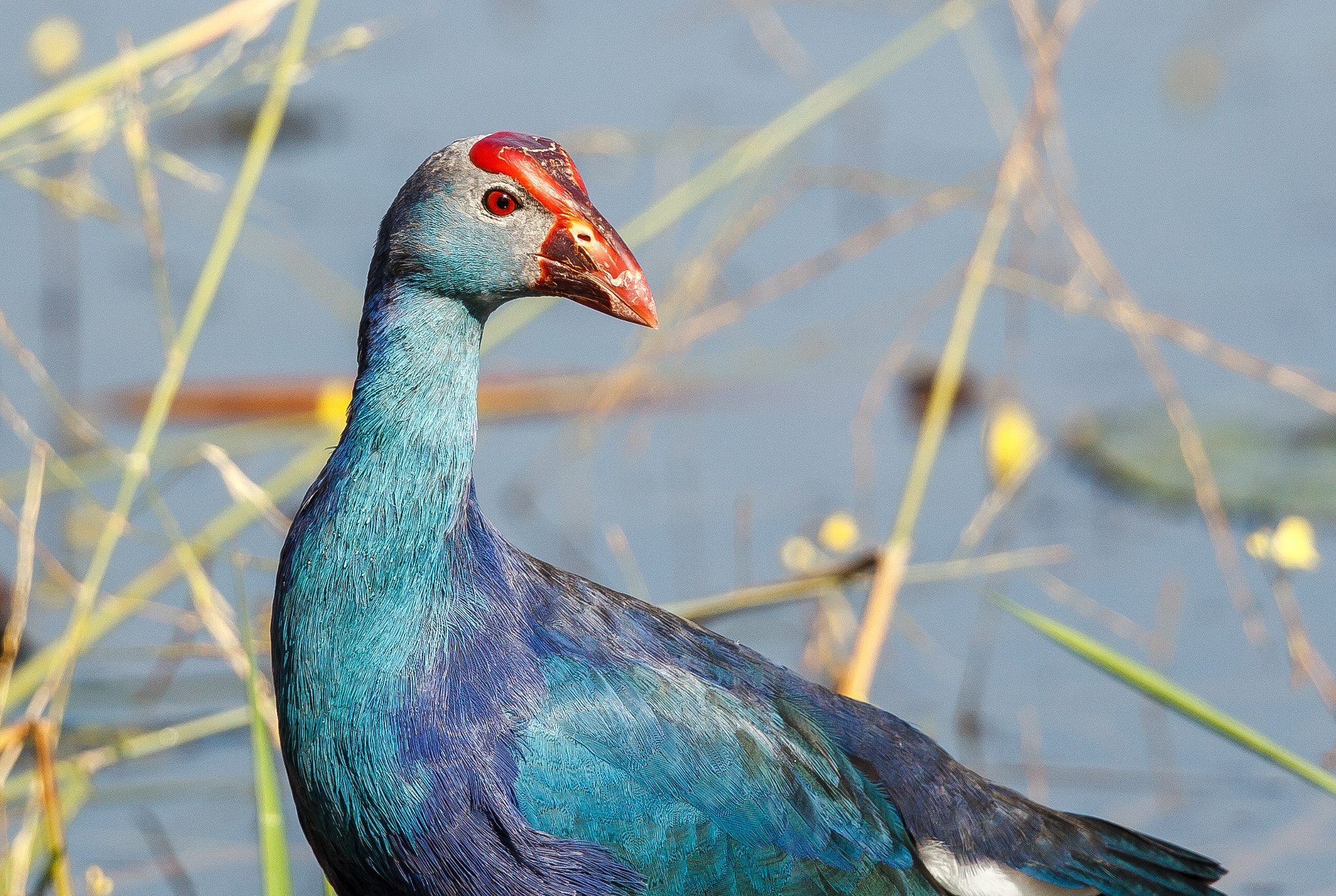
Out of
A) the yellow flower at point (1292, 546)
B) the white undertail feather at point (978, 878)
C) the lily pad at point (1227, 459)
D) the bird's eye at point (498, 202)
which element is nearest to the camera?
the bird's eye at point (498, 202)

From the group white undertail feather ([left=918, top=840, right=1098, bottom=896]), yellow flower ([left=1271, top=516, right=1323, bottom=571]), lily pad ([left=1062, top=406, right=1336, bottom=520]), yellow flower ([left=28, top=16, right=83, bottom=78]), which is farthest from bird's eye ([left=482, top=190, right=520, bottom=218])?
lily pad ([left=1062, top=406, right=1336, bottom=520])

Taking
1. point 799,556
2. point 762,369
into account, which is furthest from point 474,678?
point 762,369

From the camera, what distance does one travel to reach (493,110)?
16.8ft

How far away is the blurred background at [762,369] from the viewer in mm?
2680

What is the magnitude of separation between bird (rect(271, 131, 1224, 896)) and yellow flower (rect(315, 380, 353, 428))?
39.3 inches

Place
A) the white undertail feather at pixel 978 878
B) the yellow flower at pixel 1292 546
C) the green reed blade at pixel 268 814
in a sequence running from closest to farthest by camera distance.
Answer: the green reed blade at pixel 268 814
the white undertail feather at pixel 978 878
the yellow flower at pixel 1292 546

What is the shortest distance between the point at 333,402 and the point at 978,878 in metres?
1.68

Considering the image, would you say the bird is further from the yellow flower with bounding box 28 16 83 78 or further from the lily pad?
the lily pad

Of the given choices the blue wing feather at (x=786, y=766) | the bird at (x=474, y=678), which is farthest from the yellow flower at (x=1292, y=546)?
the bird at (x=474, y=678)

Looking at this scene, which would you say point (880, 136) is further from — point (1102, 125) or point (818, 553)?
point (818, 553)

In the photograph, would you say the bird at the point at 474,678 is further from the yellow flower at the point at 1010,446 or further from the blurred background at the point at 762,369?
the yellow flower at the point at 1010,446

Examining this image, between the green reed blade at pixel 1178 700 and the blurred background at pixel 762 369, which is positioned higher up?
the blurred background at pixel 762 369

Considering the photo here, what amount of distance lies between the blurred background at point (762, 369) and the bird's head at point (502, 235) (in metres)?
0.37

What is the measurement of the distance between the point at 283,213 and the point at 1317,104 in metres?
3.32
